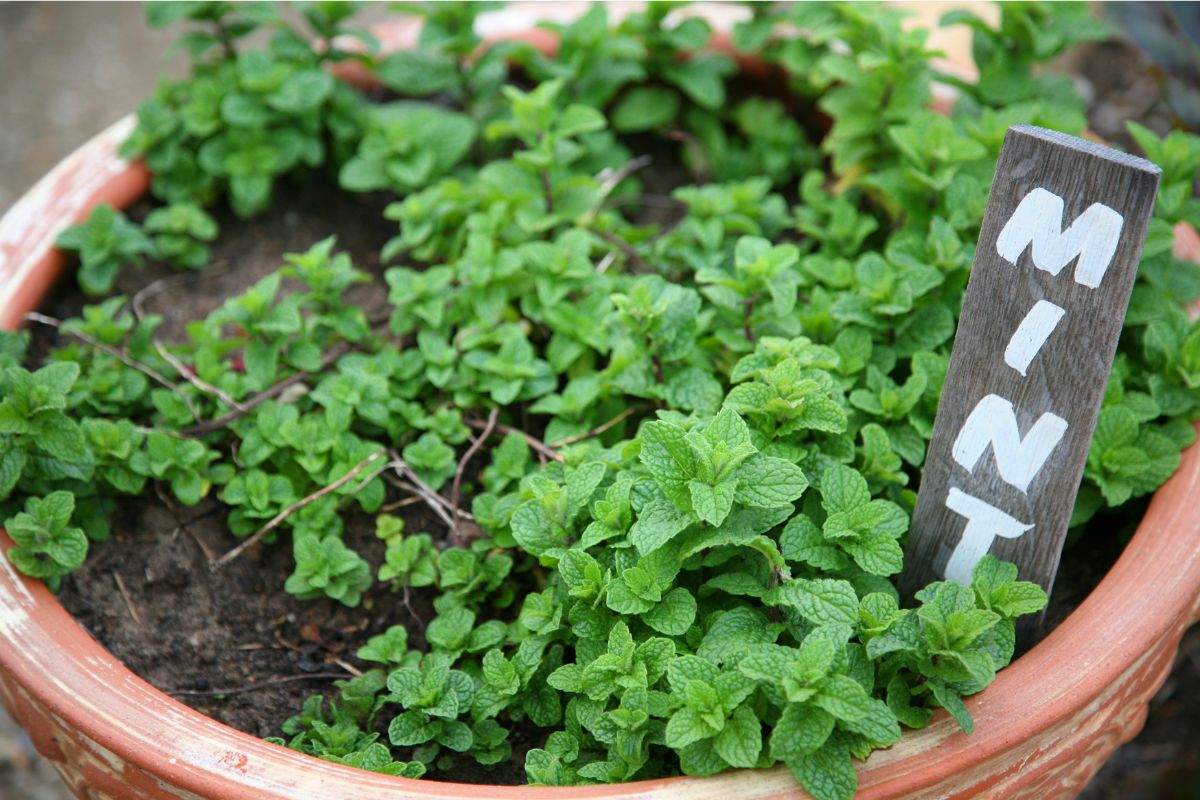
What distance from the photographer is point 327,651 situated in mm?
1481

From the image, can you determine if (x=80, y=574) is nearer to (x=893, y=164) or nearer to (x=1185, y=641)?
(x=893, y=164)

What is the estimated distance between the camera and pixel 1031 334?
3.71 feet

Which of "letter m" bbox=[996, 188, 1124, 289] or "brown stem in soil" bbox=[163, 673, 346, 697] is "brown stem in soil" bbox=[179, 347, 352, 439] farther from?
"letter m" bbox=[996, 188, 1124, 289]

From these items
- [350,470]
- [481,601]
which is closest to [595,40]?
[350,470]

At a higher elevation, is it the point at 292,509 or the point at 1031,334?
the point at 1031,334

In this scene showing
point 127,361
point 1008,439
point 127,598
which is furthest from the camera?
point 127,361

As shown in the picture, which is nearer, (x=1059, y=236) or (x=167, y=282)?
(x=1059, y=236)

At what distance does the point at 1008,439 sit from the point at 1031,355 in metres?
0.11

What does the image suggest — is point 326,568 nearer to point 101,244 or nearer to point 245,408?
point 245,408

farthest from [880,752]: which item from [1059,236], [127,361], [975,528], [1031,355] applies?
[127,361]

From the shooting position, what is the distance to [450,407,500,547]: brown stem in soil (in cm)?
150

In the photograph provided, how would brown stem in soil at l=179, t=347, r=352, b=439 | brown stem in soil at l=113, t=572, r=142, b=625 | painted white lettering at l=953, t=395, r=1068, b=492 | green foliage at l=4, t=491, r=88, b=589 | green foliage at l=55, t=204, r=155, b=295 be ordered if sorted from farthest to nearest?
green foliage at l=55, t=204, r=155, b=295
brown stem in soil at l=179, t=347, r=352, b=439
brown stem in soil at l=113, t=572, r=142, b=625
green foliage at l=4, t=491, r=88, b=589
painted white lettering at l=953, t=395, r=1068, b=492

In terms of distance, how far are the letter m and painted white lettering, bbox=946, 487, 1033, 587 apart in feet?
0.95

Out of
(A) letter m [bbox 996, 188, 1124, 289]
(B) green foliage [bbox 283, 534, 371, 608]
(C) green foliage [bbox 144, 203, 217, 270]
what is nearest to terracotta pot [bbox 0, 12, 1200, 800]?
(B) green foliage [bbox 283, 534, 371, 608]
